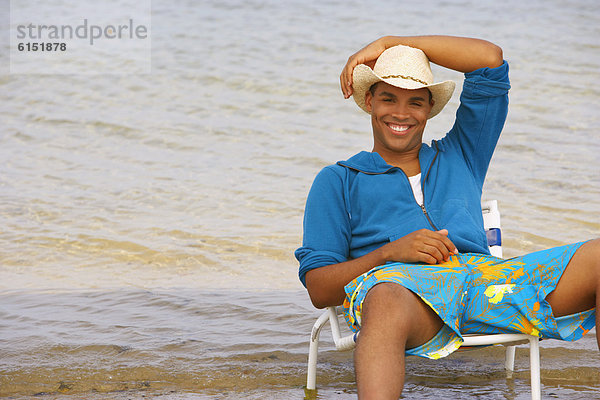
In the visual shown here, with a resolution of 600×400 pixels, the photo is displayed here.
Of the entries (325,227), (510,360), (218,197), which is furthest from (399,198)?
(218,197)

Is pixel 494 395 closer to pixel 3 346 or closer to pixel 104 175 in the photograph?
pixel 3 346

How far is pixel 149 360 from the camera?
3859 mm

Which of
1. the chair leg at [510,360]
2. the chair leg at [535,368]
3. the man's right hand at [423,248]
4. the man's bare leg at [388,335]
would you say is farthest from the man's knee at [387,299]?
the chair leg at [510,360]

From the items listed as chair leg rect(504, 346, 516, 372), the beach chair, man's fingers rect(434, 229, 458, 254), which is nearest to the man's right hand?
man's fingers rect(434, 229, 458, 254)

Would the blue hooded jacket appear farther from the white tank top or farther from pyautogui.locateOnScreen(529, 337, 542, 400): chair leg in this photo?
pyautogui.locateOnScreen(529, 337, 542, 400): chair leg

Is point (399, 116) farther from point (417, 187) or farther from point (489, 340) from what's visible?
point (489, 340)

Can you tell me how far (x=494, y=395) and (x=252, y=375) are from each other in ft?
3.73

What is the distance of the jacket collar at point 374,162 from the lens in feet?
10.5

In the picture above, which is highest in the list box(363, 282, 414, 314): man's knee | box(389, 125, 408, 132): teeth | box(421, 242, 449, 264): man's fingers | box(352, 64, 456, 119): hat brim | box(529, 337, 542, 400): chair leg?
box(352, 64, 456, 119): hat brim

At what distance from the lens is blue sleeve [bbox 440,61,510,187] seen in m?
3.25

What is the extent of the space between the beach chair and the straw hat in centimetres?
70

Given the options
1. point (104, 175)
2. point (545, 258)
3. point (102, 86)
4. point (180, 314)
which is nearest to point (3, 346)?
point (180, 314)

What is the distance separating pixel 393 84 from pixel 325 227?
658 millimetres

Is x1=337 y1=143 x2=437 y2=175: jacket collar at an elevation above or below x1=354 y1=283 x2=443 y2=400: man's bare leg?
above
